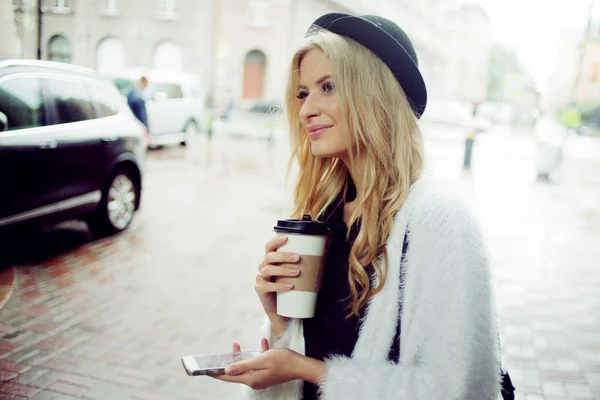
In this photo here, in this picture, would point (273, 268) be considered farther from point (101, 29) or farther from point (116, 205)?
point (116, 205)

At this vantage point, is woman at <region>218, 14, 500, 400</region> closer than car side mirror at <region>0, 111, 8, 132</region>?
Yes

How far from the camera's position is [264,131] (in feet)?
73.2

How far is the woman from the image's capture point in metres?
1.18

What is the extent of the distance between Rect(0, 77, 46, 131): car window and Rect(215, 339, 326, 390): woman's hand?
159 inches

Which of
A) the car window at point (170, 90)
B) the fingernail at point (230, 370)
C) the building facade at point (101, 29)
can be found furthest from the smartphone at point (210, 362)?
the car window at point (170, 90)

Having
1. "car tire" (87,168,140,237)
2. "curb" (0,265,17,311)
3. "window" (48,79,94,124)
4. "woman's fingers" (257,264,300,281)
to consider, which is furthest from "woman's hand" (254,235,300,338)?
"car tire" (87,168,140,237)

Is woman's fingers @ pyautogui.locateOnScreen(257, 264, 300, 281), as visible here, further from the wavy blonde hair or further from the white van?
the white van

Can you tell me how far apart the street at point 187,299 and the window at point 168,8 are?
2766 mm

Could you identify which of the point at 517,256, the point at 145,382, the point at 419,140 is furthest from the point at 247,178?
the point at 419,140

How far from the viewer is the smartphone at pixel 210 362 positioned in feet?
4.04

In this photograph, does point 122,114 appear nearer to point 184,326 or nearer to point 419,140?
point 184,326

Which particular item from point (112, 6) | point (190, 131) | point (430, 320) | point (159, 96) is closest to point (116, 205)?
point (112, 6)

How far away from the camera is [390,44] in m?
1.34

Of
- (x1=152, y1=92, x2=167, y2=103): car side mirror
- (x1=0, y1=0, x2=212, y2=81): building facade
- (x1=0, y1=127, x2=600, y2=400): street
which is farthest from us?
(x1=152, y1=92, x2=167, y2=103): car side mirror
